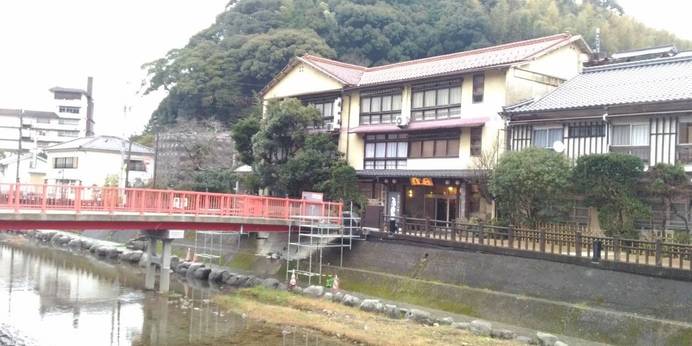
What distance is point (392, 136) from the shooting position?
36.3 metres

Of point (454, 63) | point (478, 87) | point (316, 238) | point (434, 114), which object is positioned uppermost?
→ point (454, 63)

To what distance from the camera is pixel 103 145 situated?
69.9m

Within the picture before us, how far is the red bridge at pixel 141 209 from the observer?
856 inches

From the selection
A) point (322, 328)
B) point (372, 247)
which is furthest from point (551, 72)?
point (322, 328)

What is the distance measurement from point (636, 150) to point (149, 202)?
21009mm

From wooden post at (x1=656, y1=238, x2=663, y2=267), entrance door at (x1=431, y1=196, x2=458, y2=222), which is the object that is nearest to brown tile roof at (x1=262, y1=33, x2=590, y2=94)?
entrance door at (x1=431, y1=196, x2=458, y2=222)

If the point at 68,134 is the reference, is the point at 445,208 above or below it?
below

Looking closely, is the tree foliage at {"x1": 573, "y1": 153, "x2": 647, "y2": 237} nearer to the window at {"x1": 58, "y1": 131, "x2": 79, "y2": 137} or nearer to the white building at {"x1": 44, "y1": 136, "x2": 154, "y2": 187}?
the white building at {"x1": 44, "y1": 136, "x2": 154, "y2": 187}

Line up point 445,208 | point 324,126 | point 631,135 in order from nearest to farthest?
point 631,135
point 445,208
point 324,126

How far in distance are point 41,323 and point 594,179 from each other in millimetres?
22192

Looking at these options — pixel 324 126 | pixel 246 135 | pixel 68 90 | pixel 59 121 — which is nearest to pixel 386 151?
pixel 324 126

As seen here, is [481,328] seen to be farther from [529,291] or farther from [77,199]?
[77,199]

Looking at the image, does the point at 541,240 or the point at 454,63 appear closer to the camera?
the point at 541,240

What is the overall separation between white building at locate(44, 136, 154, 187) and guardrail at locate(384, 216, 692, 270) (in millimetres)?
45357
